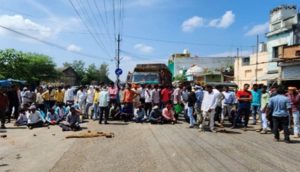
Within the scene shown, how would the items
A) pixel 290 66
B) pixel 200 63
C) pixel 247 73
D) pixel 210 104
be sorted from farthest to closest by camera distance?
1. pixel 200 63
2. pixel 247 73
3. pixel 290 66
4. pixel 210 104

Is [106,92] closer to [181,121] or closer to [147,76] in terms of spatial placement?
[181,121]

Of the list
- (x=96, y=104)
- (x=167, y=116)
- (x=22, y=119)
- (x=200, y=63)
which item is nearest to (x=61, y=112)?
(x=22, y=119)

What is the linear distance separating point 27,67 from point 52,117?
205 feet

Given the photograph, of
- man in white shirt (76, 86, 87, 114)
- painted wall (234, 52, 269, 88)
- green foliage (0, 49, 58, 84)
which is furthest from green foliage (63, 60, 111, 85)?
man in white shirt (76, 86, 87, 114)

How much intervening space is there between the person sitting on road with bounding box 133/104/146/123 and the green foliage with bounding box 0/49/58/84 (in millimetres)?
48517

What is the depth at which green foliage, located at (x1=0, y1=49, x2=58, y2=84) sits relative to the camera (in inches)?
2660

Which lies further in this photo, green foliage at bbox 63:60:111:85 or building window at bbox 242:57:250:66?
green foliage at bbox 63:60:111:85

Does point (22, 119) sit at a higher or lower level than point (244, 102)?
lower

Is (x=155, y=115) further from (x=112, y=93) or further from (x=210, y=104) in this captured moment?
(x=210, y=104)

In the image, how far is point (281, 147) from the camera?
38.3ft

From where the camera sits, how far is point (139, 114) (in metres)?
18.9

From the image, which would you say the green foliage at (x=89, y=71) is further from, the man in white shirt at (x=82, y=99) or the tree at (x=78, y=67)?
the man in white shirt at (x=82, y=99)

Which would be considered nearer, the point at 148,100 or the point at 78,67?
the point at 148,100

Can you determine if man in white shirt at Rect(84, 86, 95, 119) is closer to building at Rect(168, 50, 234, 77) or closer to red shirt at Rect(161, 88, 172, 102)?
red shirt at Rect(161, 88, 172, 102)
